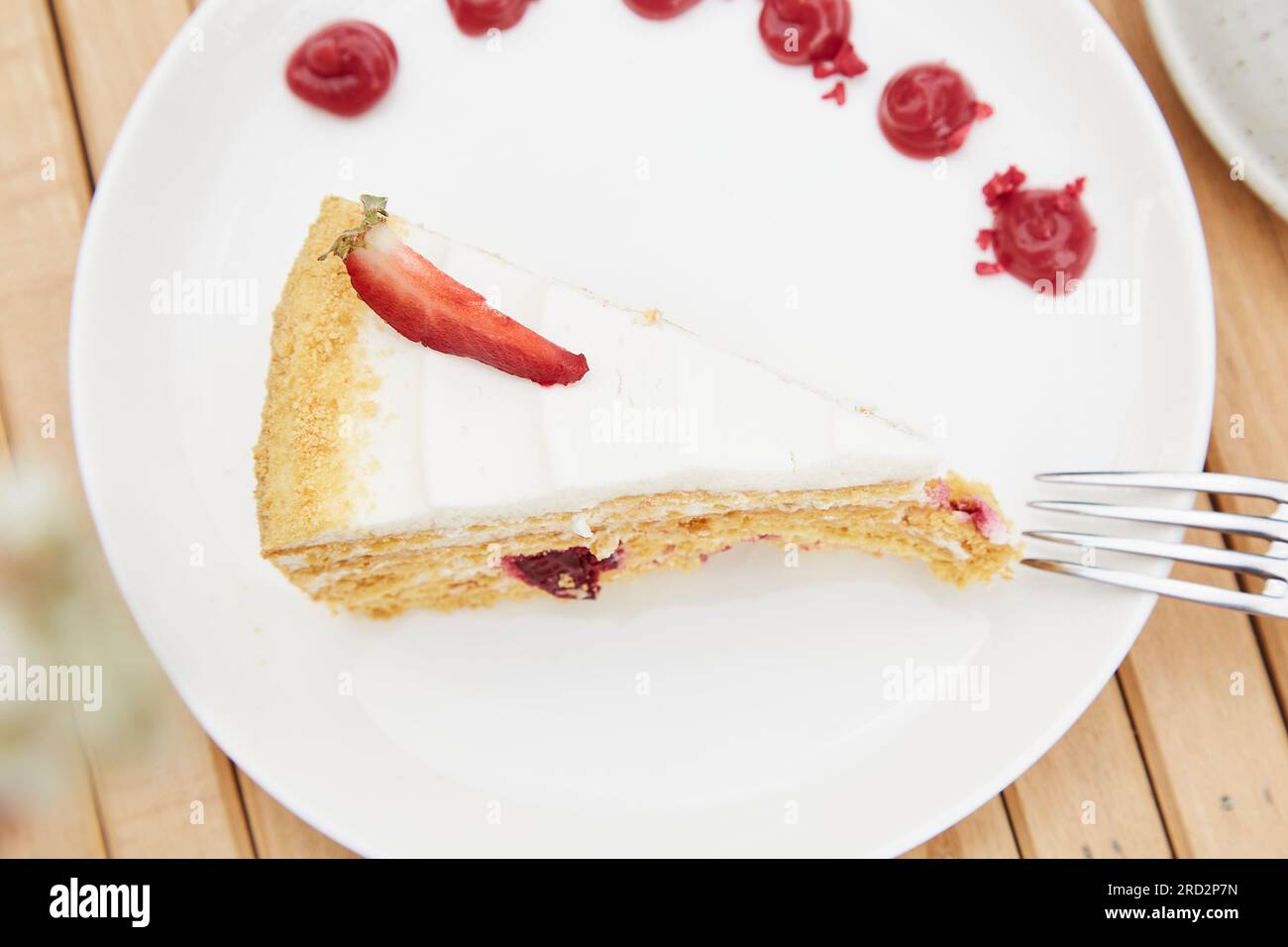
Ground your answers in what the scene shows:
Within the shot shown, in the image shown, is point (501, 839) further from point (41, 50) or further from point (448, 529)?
point (41, 50)

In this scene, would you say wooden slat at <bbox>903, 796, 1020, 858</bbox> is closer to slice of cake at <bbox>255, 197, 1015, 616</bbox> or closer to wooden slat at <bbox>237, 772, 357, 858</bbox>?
slice of cake at <bbox>255, 197, 1015, 616</bbox>

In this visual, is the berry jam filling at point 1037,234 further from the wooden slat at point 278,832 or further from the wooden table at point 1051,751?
the wooden slat at point 278,832

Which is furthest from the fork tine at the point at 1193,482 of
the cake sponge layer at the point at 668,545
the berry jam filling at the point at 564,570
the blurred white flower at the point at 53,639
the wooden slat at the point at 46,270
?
the blurred white flower at the point at 53,639

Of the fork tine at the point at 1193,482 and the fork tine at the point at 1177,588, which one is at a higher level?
the fork tine at the point at 1193,482

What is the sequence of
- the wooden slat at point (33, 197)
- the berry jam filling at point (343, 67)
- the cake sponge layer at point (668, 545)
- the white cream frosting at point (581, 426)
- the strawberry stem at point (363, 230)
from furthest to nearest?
1. the wooden slat at point (33, 197)
2. the berry jam filling at point (343, 67)
3. the cake sponge layer at point (668, 545)
4. the white cream frosting at point (581, 426)
5. the strawberry stem at point (363, 230)

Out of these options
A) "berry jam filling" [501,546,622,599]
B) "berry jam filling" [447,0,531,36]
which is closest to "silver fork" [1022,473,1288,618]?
"berry jam filling" [501,546,622,599]
